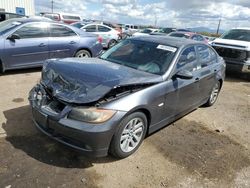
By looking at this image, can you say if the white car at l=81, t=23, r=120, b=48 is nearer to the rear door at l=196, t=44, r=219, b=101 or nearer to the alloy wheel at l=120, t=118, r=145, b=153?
the rear door at l=196, t=44, r=219, b=101

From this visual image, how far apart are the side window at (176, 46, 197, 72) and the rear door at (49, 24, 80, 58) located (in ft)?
14.6

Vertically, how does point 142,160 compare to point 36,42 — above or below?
below

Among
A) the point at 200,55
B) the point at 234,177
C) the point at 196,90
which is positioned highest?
the point at 200,55

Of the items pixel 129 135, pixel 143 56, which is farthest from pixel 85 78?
pixel 143 56

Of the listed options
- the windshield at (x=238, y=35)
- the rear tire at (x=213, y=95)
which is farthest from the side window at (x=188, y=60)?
the windshield at (x=238, y=35)

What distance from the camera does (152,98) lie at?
11.9 feet

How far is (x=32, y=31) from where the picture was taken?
7301mm

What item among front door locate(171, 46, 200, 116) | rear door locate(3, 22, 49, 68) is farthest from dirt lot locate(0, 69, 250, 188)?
rear door locate(3, 22, 49, 68)

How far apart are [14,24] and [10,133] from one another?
14.3 ft

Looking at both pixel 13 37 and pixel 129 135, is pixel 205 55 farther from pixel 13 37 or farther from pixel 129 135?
pixel 13 37

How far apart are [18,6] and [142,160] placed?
2688 cm

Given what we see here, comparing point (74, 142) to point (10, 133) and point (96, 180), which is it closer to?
point (96, 180)

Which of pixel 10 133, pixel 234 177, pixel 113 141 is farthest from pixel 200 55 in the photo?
pixel 10 133

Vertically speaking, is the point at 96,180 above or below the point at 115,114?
below
